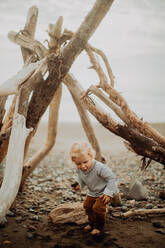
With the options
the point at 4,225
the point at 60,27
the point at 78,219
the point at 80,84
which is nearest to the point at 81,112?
the point at 80,84

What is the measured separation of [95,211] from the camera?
125 inches

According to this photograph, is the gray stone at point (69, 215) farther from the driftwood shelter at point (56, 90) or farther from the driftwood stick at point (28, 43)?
the driftwood stick at point (28, 43)

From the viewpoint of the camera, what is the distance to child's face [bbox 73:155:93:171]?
119 inches

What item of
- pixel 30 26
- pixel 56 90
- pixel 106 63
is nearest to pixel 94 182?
pixel 56 90

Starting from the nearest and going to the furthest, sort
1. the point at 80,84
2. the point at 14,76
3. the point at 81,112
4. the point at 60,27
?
the point at 14,76, the point at 60,27, the point at 80,84, the point at 81,112

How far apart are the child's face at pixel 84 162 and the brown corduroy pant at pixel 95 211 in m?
0.51

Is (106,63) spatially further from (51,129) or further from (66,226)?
(66,226)

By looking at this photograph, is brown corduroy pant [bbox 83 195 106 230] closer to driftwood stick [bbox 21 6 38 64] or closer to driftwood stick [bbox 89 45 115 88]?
driftwood stick [bbox 89 45 115 88]

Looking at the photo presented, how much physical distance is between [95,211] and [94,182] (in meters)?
0.41

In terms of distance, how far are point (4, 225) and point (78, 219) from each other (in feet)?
3.73

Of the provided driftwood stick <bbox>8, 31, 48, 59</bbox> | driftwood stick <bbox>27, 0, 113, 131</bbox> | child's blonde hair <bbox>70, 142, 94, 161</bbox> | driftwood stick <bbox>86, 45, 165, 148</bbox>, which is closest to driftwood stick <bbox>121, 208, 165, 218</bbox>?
driftwood stick <bbox>86, 45, 165, 148</bbox>

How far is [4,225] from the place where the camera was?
3.29 meters

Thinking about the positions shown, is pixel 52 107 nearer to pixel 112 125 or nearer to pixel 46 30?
pixel 46 30

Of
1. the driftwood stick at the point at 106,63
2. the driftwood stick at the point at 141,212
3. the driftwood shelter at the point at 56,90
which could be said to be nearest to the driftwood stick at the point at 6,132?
the driftwood shelter at the point at 56,90
